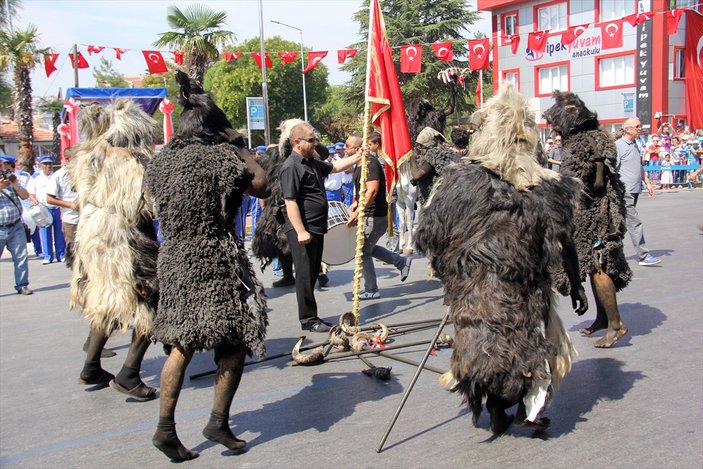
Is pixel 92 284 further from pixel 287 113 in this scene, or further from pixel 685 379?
pixel 287 113

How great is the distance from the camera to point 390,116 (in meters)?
6.87

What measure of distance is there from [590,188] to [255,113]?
16436 millimetres

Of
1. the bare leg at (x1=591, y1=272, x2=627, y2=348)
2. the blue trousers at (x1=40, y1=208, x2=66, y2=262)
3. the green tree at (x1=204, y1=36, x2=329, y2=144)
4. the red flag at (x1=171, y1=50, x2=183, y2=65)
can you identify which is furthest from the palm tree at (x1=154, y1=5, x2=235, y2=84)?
the green tree at (x1=204, y1=36, x2=329, y2=144)

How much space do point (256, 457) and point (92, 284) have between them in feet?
7.05

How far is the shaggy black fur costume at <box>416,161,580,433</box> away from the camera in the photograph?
12.6 feet

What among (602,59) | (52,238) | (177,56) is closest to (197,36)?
(177,56)

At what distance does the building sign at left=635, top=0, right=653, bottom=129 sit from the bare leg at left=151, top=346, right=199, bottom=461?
35.4 meters

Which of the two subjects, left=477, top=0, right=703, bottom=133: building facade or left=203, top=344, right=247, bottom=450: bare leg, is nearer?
left=203, top=344, right=247, bottom=450: bare leg

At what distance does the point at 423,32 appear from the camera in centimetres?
4966

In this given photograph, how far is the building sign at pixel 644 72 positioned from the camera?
35.1m

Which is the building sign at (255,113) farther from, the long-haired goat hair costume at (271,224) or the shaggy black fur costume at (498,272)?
the shaggy black fur costume at (498,272)

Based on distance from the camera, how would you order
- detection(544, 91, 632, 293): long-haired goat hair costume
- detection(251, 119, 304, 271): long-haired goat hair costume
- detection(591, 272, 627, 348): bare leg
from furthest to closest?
detection(251, 119, 304, 271): long-haired goat hair costume
detection(591, 272, 627, 348): bare leg
detection(544, 91, 632, 293): long-haired goat hair costume

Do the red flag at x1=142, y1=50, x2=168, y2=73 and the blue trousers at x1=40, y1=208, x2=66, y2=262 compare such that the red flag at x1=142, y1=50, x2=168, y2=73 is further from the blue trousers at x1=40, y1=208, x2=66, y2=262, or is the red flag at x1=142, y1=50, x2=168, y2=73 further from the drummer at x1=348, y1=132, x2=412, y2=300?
the drummer at x1=348, y1=132, x2=412, y2=300

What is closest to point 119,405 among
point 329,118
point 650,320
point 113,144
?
point 113,144
